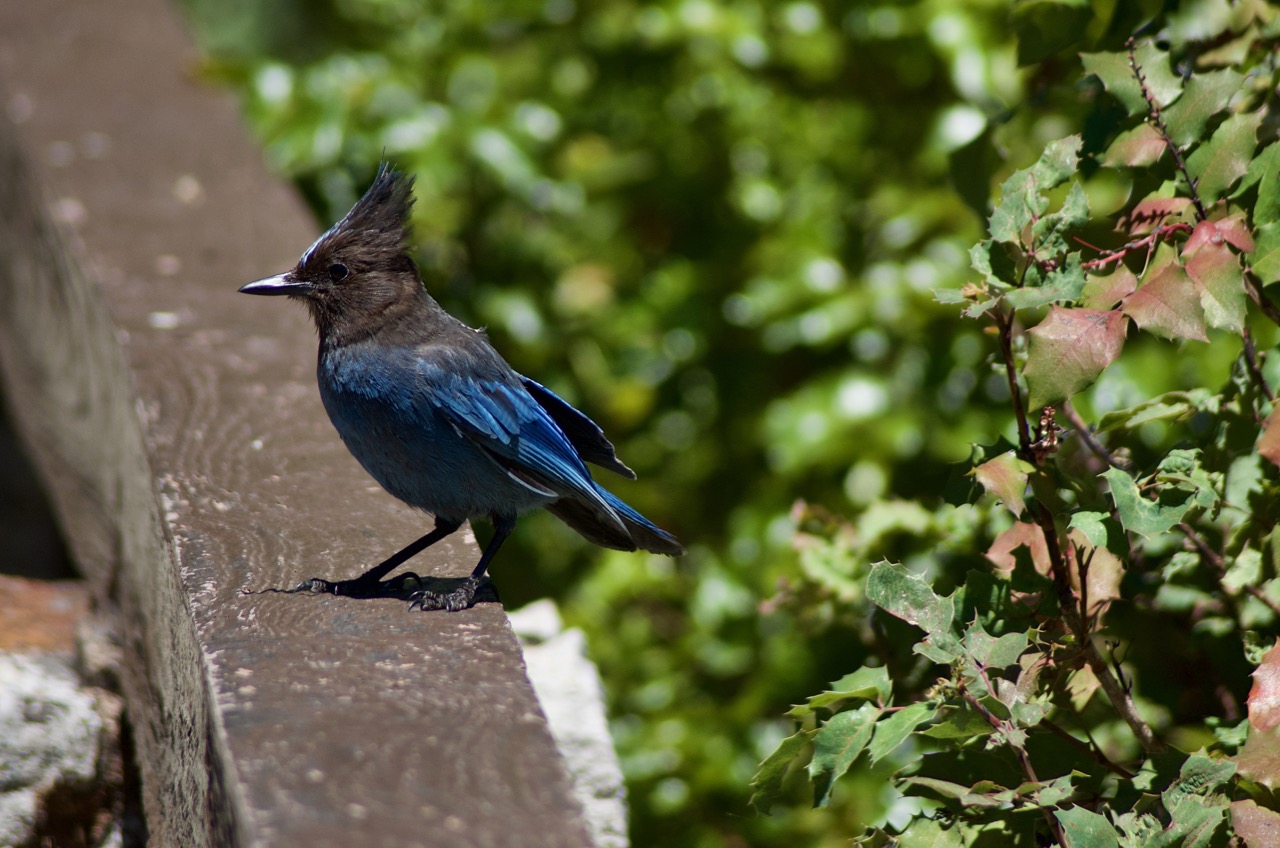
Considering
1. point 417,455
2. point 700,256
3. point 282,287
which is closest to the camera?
point 417,455

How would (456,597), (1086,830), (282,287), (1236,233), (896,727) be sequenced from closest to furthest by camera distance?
(1086,830), (896,727), (1236,233), (456,597), (282,287)

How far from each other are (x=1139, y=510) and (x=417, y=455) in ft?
3.99

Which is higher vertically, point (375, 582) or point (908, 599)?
point (375, 582)

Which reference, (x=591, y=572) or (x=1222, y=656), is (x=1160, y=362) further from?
(x=591, y=572)

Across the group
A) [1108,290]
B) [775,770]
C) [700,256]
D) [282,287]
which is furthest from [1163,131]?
[700,256]

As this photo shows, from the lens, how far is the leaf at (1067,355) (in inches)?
66.6

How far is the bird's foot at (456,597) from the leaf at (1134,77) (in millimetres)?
1201

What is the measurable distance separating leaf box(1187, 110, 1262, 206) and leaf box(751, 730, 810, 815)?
3.03ft

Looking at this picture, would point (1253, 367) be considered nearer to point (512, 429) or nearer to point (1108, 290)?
point (1108, 290)

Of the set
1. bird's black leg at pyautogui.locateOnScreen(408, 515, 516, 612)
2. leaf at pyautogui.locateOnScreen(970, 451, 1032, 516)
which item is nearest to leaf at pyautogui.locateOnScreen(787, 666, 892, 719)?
leaf at pyautogui.locateOnScreen(970, 451, 1032, 516)

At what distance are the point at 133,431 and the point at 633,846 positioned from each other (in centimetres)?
157

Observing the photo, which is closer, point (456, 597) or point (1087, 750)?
point (1087, 750)

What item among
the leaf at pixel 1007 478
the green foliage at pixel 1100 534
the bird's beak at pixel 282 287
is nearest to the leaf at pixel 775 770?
the green foliage at pixel 1100 534

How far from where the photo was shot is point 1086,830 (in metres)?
1.55
